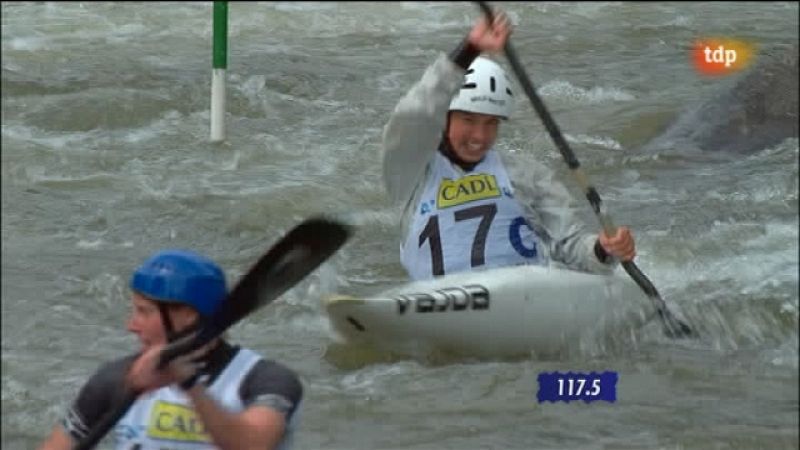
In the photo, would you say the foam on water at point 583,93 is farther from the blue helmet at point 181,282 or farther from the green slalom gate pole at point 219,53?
the blue helmet at point 181,282

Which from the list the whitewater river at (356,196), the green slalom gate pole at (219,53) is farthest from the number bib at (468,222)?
the green slalom gate pole at (219,53)

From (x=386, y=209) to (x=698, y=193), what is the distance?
5.69 ft

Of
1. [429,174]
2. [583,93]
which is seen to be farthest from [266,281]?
[583,93]

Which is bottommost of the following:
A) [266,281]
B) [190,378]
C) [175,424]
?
[175,424]

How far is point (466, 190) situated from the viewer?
7.14 m

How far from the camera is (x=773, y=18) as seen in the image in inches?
621

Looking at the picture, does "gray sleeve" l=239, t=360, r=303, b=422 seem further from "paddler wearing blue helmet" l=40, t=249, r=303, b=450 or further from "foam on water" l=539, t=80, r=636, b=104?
"foam on water" l=539, t=80, r=636, b=104

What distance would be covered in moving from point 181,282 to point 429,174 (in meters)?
3.20

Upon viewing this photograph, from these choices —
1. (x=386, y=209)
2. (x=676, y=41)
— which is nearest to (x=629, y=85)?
(x=676, y=41)

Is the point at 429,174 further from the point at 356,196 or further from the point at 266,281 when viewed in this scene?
the point at 356,196

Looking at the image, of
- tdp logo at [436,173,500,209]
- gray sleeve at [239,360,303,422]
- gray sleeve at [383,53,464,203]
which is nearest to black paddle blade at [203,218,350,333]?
gray sleeve at [239,360,303,422]

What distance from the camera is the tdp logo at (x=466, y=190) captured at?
280 inches

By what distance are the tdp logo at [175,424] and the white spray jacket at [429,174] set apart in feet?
9.67

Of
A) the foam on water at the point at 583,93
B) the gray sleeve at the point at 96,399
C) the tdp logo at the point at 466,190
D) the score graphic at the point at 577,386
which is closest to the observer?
the gray sleeve at the point at 96,399
